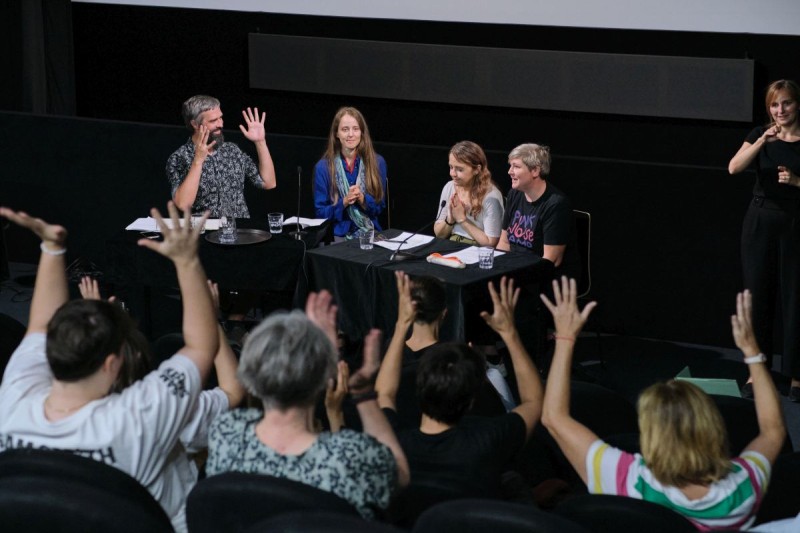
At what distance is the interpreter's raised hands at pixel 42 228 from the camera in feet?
8.39

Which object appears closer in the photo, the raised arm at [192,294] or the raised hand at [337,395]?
the raised arm at [192,294]

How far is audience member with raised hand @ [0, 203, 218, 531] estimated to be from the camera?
2.32 metres

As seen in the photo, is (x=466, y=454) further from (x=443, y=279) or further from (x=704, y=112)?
(x=704, y=112)

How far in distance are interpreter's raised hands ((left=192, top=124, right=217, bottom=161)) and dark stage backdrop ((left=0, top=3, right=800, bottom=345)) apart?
95 cm

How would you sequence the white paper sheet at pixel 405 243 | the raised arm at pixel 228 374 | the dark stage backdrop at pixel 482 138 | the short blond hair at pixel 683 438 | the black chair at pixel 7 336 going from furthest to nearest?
the dark stage backdrop at pixel 482 138 → the white paper sheet at pixel 405 243 → the black chair at pixel 7 336 → the raised arm at pixel 228 374 → the short blond hair at pixel 683 438

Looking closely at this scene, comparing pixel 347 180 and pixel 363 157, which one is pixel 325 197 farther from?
pixel 363 157

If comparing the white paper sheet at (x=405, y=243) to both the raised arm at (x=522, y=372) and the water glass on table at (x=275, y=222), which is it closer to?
the water glass on table at (x=275, y=222)

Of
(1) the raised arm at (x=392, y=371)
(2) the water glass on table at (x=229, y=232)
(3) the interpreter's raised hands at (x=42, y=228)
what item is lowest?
(1) the raised arm at (x=392, y=371)

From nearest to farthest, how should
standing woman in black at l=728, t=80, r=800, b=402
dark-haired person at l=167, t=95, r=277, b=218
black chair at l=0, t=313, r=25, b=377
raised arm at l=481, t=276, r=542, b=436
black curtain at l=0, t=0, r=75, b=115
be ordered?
raised arm at l=481, t=276, r=542, b=436 < black chair at l=0, t=313, r=25, b=377 < standing woman in black at l=728, t=80, r=800, b=402 < dark-haired person at l=167, t=95, r=277, b=218 < black curtain at l=0, t=0, r=75, b=115

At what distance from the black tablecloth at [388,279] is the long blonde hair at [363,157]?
46cm

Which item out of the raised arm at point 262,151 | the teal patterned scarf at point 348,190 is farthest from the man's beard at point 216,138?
the teal patterned scarf at point 348,190

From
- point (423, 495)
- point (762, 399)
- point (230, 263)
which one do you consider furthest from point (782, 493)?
point (230, 263)

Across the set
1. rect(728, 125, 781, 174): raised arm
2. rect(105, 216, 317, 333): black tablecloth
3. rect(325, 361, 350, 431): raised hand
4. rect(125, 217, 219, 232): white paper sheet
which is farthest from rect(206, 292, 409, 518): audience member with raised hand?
rect(125, 217, 219, 232): white paper sheet

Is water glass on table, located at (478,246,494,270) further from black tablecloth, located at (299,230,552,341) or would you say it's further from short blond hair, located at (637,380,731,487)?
short blond hair, located at (637,380,731,487)
